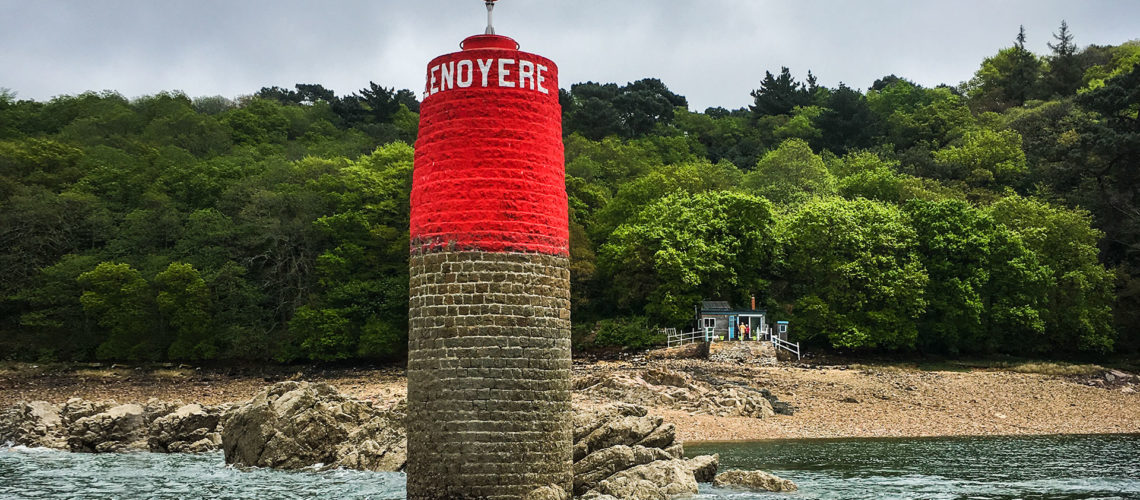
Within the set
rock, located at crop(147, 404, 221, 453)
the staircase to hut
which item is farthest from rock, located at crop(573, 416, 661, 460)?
the staircase to hut

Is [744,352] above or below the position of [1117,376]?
above

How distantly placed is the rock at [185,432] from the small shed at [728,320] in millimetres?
31219

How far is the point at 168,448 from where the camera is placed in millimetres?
30047

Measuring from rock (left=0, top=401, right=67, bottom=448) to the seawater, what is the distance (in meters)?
0.76

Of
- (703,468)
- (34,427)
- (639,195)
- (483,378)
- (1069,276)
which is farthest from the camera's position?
(639,195)

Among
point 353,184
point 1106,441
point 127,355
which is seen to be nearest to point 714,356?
point 1106,441

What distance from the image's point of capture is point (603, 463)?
18859 mm

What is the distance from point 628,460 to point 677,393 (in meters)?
20.5

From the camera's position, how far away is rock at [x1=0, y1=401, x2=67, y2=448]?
31.0 m

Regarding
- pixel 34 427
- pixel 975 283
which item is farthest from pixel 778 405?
pixel 34 427

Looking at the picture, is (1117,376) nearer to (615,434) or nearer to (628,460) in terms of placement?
(615,434)

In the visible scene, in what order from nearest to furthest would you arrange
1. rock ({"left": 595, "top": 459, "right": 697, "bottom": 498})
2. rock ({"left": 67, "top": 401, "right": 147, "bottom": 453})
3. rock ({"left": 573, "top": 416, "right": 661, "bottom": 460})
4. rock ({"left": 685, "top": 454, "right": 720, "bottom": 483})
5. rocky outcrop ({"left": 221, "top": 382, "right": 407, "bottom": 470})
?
rock ({"left": 595, "top": 459, "right": 697, "bottom": 498}), rock ({"left": 573, "top": 416, "right": 661, "bottom": 460}), rock ({"left": 685, "top": 454, "right": 720, "bottom": 483}), rocky outcrop ({"left": 221, "top": 382, "right": 407, "bottom": 470}), rock ({"left": 67, "top": 401, "right": 147, "bottom": 453})

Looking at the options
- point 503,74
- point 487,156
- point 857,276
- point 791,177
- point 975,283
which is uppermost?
point 791,177

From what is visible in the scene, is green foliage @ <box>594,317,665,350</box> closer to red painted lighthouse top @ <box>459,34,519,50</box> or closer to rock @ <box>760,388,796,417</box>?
rock @ <box>760,388,796,417</box>
